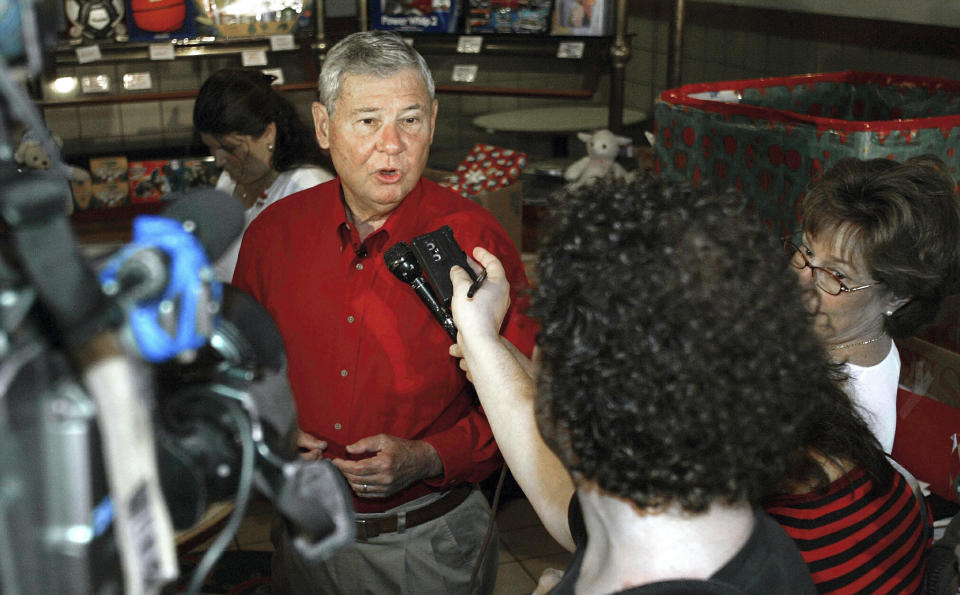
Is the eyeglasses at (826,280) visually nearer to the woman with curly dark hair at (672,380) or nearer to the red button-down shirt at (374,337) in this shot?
the red button-down shirt at (374,337)

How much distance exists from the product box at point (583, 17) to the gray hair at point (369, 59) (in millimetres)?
3517

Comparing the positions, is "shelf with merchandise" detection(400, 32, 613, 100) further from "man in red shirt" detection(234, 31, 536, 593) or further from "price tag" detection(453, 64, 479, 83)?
"man in red shirt" detection(234, 31, 536, 593)

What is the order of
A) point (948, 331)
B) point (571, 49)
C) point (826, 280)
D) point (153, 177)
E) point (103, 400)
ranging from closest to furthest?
point (103, 400), point (826, 280), point (948, 331), point (571, 49), point (153, 177)

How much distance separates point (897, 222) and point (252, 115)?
1.86m

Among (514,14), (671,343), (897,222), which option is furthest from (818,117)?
(514,14)

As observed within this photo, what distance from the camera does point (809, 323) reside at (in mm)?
956

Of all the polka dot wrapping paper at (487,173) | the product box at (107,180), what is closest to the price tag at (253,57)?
the product box at (107,180)

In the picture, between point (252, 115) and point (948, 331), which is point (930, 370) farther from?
point (252, 115)

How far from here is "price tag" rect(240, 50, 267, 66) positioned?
197 inches

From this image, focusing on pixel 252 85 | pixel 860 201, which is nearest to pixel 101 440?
pixel 860 201

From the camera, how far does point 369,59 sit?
1841 millimetres

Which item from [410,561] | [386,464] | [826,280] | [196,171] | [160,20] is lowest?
[410,561]

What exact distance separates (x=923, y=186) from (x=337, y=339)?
1171 millimetres

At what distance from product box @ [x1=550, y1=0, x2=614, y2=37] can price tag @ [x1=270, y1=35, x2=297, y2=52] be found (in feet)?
4.78
